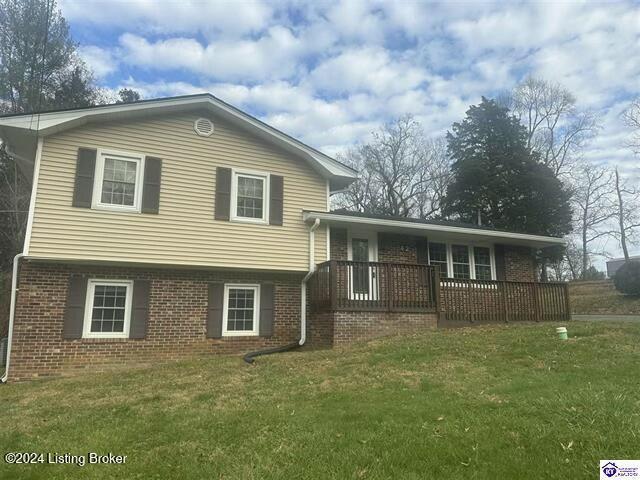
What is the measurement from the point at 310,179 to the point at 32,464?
360 inches

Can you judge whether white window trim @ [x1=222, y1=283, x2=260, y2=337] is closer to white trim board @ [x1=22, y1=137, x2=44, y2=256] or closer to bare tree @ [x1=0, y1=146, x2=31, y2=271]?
white trim board @ [x1=22, y1=137, x2=44, y2=256]

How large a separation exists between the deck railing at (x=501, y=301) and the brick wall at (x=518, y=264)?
61.7 inches

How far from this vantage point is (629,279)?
19766 millimetres

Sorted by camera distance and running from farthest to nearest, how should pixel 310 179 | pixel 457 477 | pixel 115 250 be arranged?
pixel 310 179 < pixel 115 250 < pixel 457 477

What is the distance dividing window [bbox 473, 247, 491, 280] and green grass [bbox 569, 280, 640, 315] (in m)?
7.02

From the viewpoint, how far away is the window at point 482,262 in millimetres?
14711

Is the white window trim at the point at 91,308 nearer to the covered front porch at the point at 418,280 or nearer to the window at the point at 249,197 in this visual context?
the window at the point at 249,197

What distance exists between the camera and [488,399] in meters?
5.48

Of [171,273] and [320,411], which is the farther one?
[171,273]

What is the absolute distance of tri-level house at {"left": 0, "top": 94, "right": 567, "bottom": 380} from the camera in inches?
388

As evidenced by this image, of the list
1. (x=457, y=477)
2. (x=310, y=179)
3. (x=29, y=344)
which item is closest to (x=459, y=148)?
(x=310, y=179)

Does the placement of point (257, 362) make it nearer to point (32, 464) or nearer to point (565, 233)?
point (32, 464)

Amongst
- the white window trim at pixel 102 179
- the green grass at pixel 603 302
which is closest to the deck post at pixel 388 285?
the white window trim at pixel 102 179

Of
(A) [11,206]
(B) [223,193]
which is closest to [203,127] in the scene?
(B) [223,193]
